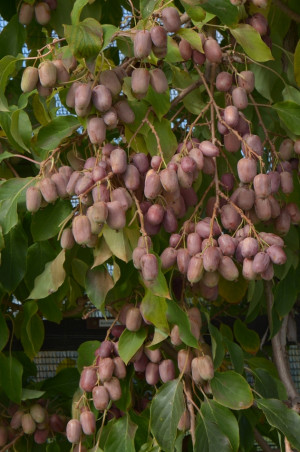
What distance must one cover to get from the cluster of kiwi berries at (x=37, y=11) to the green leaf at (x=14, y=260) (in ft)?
0.76

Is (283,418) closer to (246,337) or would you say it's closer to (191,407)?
(191,407)

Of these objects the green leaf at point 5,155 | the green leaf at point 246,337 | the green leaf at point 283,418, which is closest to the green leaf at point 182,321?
the green leaf at point 283,418

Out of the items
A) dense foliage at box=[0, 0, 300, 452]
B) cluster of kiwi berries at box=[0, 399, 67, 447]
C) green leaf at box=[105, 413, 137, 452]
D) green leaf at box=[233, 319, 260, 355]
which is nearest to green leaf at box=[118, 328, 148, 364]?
dense foliage at box=[0, 0, 300, 452]

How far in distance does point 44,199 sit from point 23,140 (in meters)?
0.10

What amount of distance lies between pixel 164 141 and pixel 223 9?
0.40 ft

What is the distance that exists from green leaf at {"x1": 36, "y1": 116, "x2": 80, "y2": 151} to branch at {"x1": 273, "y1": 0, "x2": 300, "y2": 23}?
0.93ft

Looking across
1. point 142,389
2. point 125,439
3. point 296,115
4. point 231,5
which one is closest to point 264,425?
point 142,389

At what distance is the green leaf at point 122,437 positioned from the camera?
2.94ft

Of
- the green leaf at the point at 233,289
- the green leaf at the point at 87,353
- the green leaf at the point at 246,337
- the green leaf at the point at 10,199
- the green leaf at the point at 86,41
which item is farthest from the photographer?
the green leaf at the point at 246,337

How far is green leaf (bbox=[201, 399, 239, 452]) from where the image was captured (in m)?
0.85

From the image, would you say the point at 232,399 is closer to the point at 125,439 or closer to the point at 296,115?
the point at 125,439

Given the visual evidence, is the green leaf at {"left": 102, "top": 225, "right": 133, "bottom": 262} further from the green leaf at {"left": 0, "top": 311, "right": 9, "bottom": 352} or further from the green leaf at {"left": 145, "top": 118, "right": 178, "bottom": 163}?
the green leaf at {"left": 0, "top": 311, "right": 9, "bottom": 352}

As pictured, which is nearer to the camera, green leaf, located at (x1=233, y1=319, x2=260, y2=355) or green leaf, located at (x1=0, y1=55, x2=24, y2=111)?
green leaf, located at (x1=0, y1=55, x2=24, y2=111)

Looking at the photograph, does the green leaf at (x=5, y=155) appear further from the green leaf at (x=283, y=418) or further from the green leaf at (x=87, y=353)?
the green leaf at (x=283, y=418)
